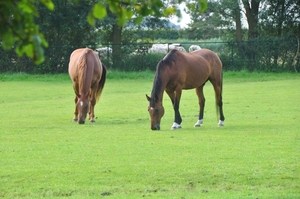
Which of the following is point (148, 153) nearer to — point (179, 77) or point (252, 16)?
point (179, 77)

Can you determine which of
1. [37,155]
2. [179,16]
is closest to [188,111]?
[37,155]

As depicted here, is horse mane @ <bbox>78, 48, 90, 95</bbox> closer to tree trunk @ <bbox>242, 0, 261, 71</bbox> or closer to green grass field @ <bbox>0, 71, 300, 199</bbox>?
green grass field @ <bbox>0, 71, 300, 199</bbox>

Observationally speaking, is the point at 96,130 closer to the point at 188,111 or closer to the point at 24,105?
the point at 188,111

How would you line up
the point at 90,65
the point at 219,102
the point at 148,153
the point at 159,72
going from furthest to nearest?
the point at 90,65 < the point at 219,102 < the point at 159,72 < the point at 148,153

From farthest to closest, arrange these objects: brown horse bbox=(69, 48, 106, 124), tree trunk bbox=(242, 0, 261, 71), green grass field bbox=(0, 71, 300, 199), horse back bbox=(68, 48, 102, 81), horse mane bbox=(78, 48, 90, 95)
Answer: tree trunk bbox=(242, 0, 261, 71)
horse back bbox=(68, 48, 102, 81)
horse mane bbox=(78, 48, 90, 95)
brown horse bbox=(69, 48, 106, 124)
green grass field bbox=(0, 71, 300, 199)

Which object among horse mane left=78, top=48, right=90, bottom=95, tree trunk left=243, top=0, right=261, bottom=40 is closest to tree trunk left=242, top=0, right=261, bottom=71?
tree trunk left=243, top=0, right=261, bottom=40

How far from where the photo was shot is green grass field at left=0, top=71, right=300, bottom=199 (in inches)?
348

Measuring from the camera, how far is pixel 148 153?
11.5 m

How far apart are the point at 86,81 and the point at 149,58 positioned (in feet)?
72.3

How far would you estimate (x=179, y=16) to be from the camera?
3664 mm

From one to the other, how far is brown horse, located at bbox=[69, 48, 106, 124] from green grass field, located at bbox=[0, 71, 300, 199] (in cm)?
51

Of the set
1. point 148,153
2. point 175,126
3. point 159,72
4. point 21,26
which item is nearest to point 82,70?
point 159,72

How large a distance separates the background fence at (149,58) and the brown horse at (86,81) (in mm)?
19633

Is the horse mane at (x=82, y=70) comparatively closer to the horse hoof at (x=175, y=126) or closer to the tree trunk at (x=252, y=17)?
the horse hoof at (x=175, y=126)
